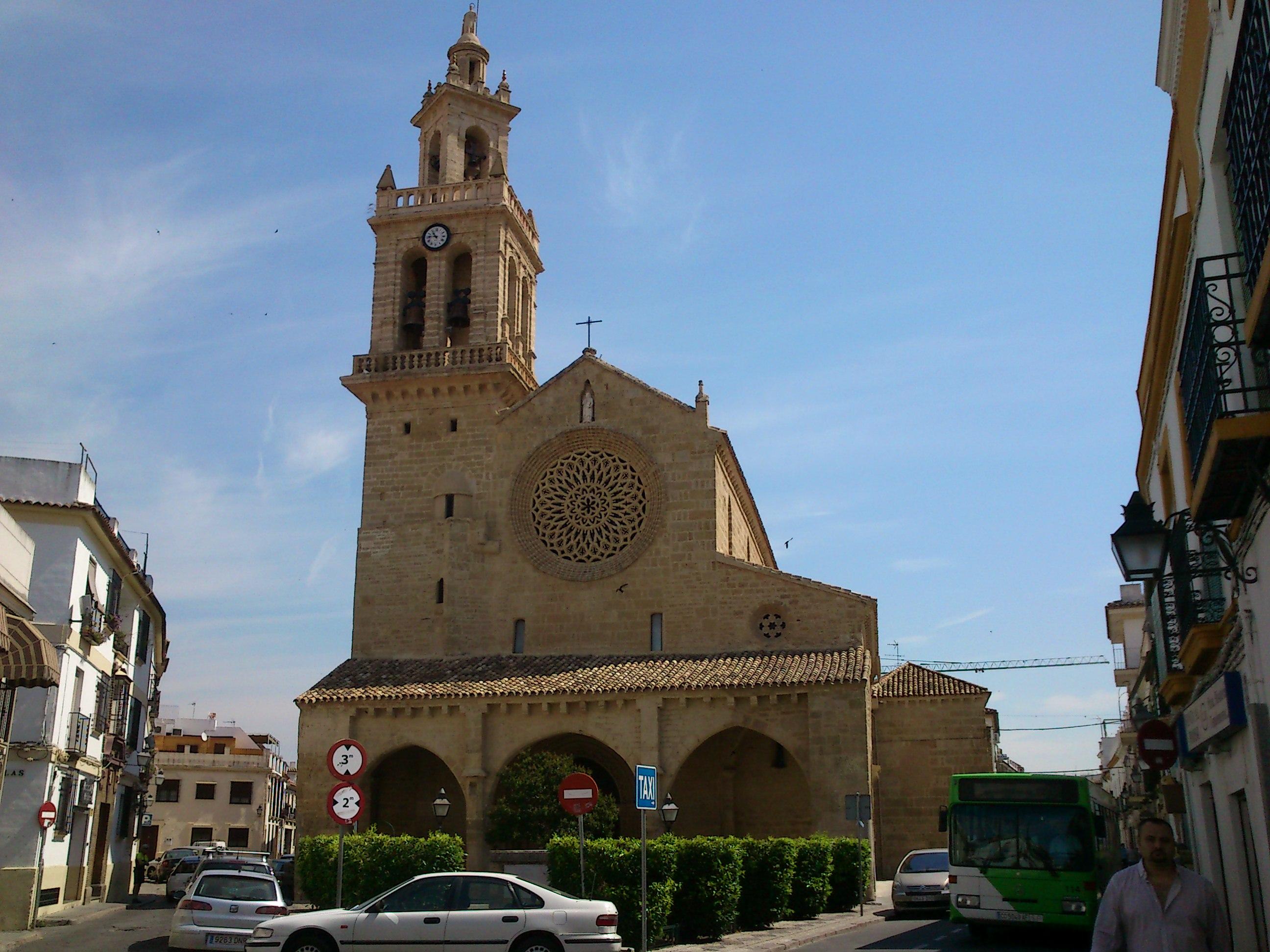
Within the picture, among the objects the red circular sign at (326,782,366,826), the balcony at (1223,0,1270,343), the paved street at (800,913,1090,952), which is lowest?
the paved street at (800,913,1090,952)

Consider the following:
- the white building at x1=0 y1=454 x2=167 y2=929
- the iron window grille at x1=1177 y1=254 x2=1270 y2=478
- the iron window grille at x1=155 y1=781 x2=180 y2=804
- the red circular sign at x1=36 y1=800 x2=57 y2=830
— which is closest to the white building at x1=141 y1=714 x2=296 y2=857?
the iron window grille at x1=155 y1=781 x2=180 y2=804

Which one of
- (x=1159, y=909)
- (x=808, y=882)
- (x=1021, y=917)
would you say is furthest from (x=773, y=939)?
(x=1159, y=909)

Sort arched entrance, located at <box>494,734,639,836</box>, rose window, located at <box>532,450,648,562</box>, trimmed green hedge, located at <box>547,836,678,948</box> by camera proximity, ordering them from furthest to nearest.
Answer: rose window, located at <box>532,450,648,562</box> → arched entrance, located at <box>494,734,639,836</box> → trimmed green hedge, located at <box>547,836,678,948</box>

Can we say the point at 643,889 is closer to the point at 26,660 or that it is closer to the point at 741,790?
the point at 26,660

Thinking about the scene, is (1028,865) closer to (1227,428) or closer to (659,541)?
(1227,428)

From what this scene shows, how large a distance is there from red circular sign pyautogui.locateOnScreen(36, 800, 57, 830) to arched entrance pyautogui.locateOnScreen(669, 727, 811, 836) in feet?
41.1

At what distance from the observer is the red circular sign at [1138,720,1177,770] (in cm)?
1151

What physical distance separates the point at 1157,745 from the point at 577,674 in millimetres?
16025

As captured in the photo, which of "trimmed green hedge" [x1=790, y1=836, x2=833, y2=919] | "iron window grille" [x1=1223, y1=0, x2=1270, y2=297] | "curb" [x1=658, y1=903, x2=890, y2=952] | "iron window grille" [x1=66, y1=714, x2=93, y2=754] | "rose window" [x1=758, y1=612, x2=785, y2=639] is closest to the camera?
"iron window grille" [x1=1223, y1=0, x2=1270, y2=297]

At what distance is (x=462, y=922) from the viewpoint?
1138cm

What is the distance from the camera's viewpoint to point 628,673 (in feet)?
84.9

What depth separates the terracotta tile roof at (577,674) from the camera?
24.5 metres

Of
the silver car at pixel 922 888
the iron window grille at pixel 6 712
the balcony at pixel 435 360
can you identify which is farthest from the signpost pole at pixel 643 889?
the balcony at pixel 435 360

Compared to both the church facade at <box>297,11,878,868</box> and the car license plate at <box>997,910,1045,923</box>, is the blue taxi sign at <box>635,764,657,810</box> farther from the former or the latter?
the church facade at <box>297,11,878,868</box>
